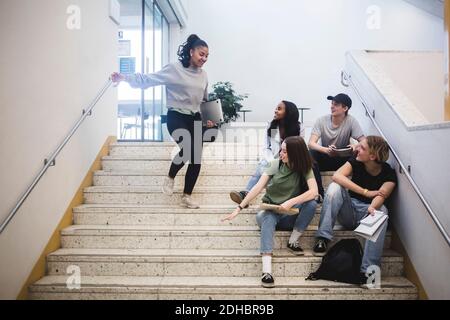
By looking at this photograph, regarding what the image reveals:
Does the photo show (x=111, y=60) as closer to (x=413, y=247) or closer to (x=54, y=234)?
(x=54, y=234)

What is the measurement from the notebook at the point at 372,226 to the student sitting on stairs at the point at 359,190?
0.08 m

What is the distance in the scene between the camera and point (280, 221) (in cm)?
279

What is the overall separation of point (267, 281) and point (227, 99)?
500cm

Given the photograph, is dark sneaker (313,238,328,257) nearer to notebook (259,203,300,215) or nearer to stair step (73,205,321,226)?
notebook (259,203,300,215)

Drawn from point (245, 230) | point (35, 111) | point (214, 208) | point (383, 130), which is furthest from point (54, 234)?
point (383, 130)

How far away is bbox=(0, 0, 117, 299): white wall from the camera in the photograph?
2.26 meters

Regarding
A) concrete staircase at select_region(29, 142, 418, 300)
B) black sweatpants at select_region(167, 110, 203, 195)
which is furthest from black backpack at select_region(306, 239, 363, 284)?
black sweatpants at select_region(167, 110, 203, 195)

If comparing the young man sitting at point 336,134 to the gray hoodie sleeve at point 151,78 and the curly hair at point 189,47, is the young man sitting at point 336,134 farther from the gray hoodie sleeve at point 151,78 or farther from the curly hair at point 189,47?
the gray hoodie sleeve at point 151,78

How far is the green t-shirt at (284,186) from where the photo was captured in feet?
8.88

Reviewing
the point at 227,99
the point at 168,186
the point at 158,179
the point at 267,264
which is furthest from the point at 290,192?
the point at 227,99

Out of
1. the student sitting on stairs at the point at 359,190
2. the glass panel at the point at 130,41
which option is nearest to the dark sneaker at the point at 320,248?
the student sitting on stairs at the point at 359,190

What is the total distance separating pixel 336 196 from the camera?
2.64 meters

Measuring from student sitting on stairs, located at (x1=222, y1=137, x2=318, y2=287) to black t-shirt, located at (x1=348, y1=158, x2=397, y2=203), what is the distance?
1.15 ft
